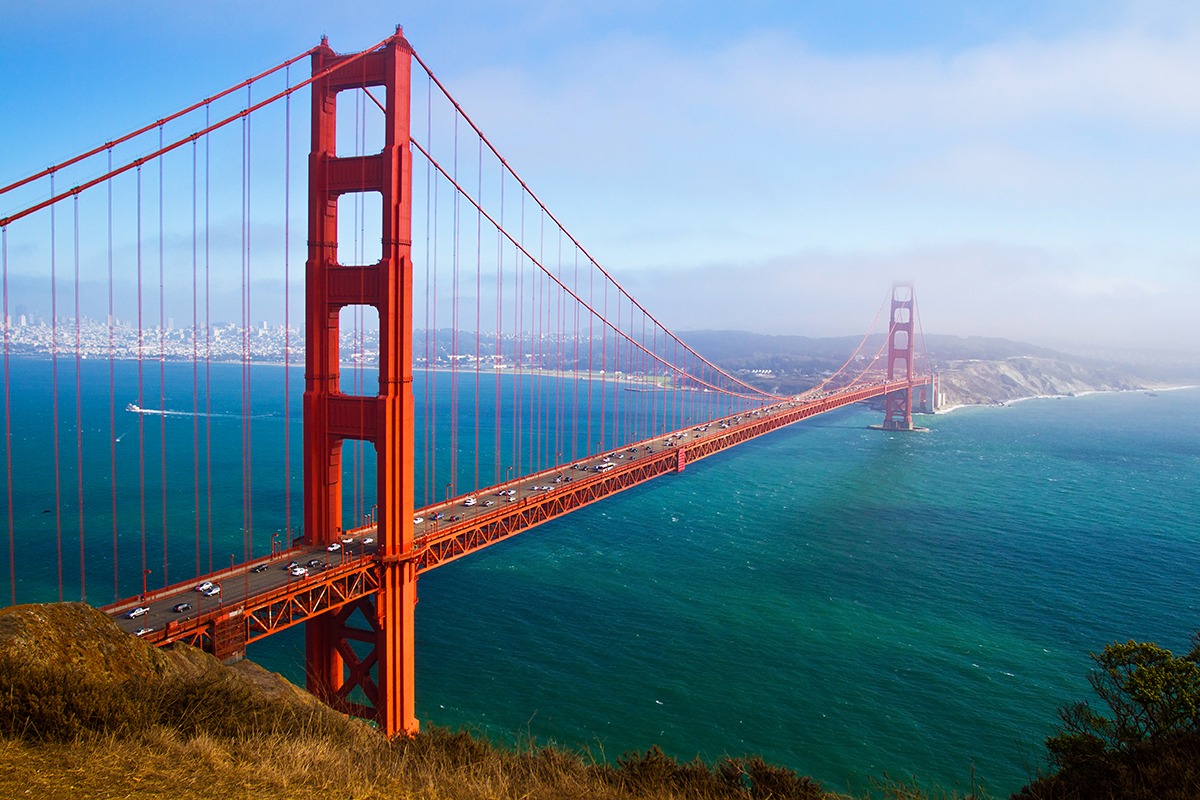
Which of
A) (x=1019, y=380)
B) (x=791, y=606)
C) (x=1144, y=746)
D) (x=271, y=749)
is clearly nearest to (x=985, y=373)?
(x=1019, y=380)

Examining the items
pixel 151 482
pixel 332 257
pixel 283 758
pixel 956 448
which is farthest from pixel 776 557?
pixel 956 448

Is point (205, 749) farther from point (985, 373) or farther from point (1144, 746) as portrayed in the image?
point (985, 373)

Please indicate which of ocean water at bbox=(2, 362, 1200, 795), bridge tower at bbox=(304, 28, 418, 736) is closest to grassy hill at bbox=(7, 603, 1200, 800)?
ocean water at bbox=(2, 362, 1200, 795)

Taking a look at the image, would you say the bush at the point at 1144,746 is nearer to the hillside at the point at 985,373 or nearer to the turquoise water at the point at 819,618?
the turquoise water at the point at 819,618

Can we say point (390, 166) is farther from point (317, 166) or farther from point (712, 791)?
point (712, 791)

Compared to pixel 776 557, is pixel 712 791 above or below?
above

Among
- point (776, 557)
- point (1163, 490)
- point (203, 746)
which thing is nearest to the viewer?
point (203, 746)

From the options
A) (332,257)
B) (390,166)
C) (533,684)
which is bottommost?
(533,684)

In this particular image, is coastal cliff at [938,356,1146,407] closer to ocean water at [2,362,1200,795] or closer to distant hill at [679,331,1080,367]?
distant hill at [679,331,1080,367]
